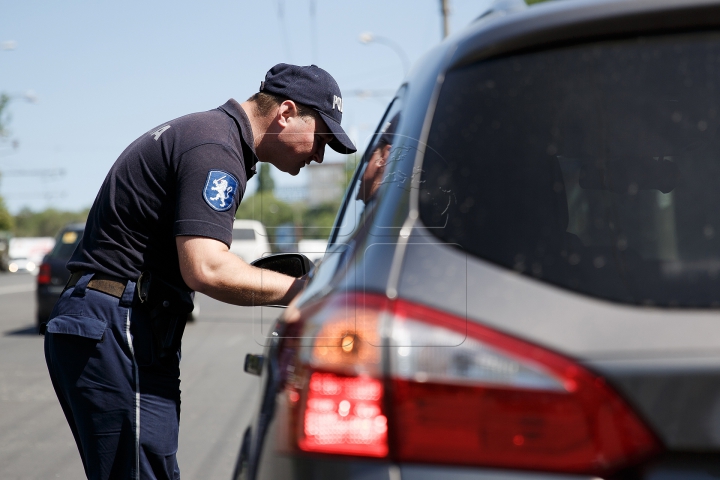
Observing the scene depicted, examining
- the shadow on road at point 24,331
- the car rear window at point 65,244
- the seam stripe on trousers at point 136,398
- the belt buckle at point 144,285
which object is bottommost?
the shadow on road at point 24,331

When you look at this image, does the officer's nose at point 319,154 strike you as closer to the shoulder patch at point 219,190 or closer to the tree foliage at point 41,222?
the shoulder patch at point 219,190

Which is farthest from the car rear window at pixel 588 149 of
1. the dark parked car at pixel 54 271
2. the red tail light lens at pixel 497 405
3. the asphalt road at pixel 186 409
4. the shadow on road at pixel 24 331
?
the shadow on road at pixel 24 331

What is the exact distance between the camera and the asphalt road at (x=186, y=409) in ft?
16.1

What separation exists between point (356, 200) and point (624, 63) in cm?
77

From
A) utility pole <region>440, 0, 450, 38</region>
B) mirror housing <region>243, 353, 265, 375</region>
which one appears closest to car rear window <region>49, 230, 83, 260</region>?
mirror housing <region>243, 353, 265, 375</region>

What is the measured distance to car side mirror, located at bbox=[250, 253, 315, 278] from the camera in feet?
7.74

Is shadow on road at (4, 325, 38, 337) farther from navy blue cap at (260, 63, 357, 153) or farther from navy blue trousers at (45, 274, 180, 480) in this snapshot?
navy blue cap at (260, 63, 357, 153)

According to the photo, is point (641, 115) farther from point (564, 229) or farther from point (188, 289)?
point (188, 289)

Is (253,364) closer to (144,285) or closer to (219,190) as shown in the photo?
(144,285)

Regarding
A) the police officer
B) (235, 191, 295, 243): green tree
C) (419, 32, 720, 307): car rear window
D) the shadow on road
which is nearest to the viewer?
(419, 32, 720, 307): car rear window

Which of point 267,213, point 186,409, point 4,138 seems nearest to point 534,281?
point 267,213

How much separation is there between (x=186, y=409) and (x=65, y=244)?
623cm

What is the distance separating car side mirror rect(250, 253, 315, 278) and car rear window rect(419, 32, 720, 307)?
3.37 ft

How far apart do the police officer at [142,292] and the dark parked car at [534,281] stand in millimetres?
816
